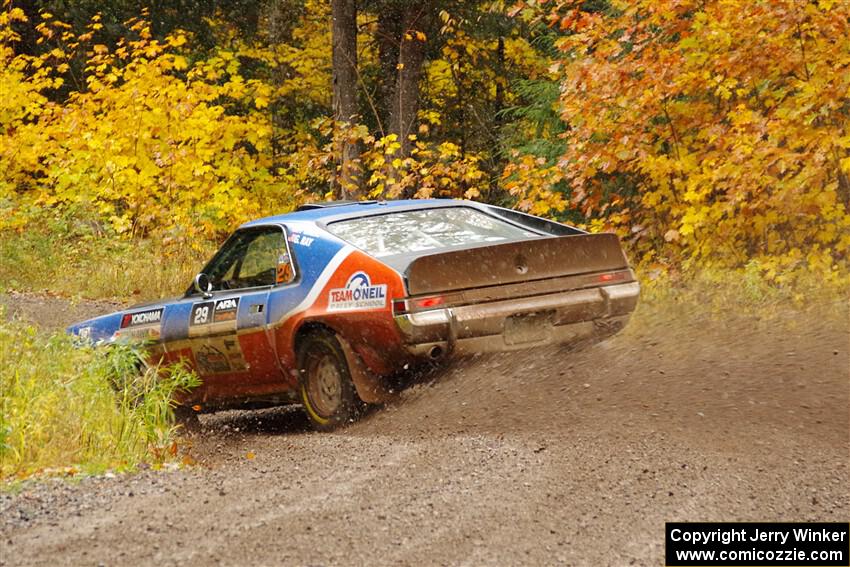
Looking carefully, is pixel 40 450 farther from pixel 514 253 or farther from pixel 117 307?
pixel 117 307

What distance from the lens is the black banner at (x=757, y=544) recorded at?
463 centimetres

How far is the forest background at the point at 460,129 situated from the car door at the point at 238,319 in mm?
5111

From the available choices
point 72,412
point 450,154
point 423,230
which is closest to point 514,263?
point 423,230

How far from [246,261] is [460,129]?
20.0m

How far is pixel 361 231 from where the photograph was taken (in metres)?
8.39

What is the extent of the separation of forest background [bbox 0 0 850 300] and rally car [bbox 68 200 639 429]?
159 inches

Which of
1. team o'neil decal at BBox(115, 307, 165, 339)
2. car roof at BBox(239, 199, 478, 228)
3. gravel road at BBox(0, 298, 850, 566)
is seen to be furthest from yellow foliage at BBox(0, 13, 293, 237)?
gravel road at BBox(0, 298, 850, 566)

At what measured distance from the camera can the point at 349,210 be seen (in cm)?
889

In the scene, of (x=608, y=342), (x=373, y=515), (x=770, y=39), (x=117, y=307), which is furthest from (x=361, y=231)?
(x=117, y=307)

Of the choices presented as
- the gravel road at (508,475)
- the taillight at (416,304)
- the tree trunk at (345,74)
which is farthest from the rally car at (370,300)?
the tree trunk at (345,74)

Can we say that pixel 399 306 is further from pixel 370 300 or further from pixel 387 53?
pixel 387 53

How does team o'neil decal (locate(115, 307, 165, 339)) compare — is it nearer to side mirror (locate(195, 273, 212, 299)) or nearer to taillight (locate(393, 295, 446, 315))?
side mirror (locate(195, 273, 212, 299))

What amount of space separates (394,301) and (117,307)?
904 centimetres

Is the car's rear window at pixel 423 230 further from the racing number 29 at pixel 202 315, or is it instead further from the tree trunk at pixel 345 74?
the tree trunk at pixel 345 74
